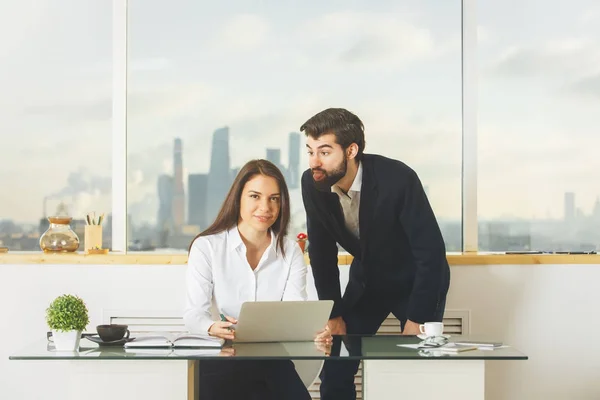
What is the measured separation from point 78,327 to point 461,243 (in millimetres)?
2468

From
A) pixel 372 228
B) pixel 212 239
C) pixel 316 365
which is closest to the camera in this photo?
pixel 316 365

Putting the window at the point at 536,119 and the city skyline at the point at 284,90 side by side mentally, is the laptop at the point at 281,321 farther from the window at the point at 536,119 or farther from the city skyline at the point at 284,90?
the window at the point at 536,119

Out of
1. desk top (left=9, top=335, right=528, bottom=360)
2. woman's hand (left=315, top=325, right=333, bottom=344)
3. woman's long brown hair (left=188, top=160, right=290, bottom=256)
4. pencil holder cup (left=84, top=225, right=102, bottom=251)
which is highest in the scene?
woman's long brown hair (left=188, top=160, right=290, bottom=256)

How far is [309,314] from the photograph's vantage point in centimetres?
298

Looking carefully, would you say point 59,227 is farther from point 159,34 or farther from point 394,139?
point 394,139

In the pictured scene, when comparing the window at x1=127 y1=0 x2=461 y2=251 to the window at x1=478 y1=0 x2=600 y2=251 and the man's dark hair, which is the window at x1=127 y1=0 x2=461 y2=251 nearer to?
the window at x1=478 y1=0 x2=600 y2=251

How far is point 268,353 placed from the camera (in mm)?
2766

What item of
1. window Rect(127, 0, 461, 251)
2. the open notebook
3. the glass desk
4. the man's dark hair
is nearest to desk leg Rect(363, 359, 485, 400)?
the glass desk

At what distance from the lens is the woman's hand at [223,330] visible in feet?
9.97

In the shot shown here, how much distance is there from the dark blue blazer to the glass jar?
1.29m

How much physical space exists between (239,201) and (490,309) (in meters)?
1.59

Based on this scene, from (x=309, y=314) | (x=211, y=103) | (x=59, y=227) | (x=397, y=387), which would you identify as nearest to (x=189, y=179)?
(x=211, y=103)

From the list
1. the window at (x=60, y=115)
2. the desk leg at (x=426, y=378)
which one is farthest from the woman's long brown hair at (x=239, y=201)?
the window at (x=60, y=115)

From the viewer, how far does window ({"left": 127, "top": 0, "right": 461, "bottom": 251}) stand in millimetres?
4645
